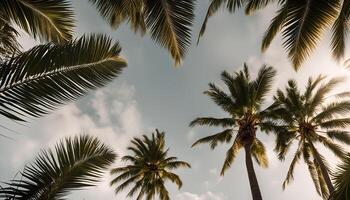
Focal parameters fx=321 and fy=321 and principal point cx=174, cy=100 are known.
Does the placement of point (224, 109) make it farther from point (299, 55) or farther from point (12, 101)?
point (12, 101)

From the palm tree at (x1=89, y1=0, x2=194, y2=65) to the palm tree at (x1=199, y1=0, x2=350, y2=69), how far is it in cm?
129

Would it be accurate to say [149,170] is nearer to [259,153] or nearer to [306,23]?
[259,153]

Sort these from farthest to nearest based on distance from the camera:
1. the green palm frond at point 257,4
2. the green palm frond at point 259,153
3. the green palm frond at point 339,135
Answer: the green palm frond at point 259,153 → the green palm frond at point 339,135 → the green palm frond at point 257,4

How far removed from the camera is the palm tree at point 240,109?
19.3 meters

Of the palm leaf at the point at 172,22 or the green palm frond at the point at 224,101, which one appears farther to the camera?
the green palm frond at the point at 224,101

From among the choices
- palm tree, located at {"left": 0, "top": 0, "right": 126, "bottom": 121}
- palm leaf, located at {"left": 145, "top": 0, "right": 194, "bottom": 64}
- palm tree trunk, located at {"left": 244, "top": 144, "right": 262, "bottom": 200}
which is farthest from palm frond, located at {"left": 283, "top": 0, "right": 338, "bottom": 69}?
palm tree trunk, located at {"left": 244, "top": 144, "right": 262, "bottom": 200}

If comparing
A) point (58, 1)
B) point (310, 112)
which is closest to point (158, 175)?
point (310, 112)

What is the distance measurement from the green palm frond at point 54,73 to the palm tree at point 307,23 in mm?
4361

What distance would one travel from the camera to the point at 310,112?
19.9 meters

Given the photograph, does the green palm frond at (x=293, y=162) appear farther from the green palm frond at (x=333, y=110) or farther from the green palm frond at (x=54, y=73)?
the green palm frond at (x=54, y=73)

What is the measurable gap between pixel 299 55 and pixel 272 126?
491 inches

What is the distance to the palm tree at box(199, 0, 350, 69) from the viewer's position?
6.62 m

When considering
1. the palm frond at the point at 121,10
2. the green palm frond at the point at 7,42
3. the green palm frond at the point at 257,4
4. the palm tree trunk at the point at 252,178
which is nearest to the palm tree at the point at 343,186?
the green palm frond at the point at 7,42

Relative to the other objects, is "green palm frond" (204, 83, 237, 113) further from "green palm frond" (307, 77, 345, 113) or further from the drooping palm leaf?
the drooping palm leaf
